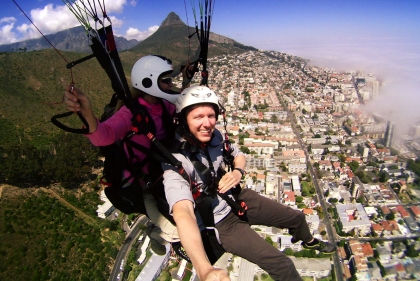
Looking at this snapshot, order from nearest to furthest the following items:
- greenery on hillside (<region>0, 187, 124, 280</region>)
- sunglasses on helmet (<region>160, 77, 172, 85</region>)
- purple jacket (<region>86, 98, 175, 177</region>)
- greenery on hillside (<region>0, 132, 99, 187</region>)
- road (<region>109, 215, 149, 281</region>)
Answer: purple jacket (<region>86, 98, 175, 177</region>) < sunglasses on helmet (<region>160, 77, 172, 85</region>) < greenery on hillside (<region>0, 187, 124, 280</region>) < road (<region>109, 215, 149, 281</region>) < greenery on hillside (<region>0, 132, 99, 187</region>)

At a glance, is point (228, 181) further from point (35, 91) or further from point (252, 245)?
point (35, 91)

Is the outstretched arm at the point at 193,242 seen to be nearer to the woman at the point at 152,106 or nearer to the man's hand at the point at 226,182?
the man's hand at the point at 226,182

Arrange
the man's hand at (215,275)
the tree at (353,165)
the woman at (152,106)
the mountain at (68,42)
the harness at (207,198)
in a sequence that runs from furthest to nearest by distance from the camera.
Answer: the tree at (353,165) → the mountain at (68,42) → the woman at (152,106) → the harness at (207,198) → the man's hand at (215,275)

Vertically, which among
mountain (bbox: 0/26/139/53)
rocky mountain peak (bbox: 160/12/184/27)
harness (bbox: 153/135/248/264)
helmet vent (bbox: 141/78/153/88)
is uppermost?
rocky mountain peak (bbox: 160/12/184/27)

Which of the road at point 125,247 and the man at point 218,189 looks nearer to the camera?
the man at point 218,189

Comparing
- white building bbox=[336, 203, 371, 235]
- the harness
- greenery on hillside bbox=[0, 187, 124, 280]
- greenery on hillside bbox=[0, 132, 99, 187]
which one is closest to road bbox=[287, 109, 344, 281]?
white building bbox=[336, 203, 371, 235]

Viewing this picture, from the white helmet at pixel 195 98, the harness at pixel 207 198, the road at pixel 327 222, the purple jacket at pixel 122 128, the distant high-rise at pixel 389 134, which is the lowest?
the road at pixel 327 222

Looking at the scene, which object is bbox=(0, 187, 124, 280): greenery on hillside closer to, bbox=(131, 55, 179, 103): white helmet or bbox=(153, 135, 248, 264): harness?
bbox=(153, 135, 248, 264): harness

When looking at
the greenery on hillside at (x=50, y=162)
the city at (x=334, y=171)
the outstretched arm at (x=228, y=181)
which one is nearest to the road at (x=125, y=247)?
the city at (x=334, y=171)
